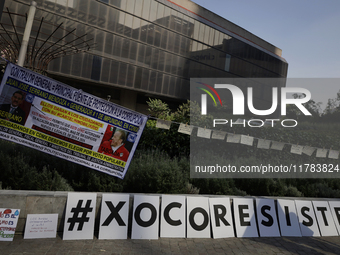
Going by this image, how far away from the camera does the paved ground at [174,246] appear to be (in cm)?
438

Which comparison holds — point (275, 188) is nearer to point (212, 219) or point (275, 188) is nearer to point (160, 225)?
point (212, 219)

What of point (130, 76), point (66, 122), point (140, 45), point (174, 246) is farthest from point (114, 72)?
point (174, 246)

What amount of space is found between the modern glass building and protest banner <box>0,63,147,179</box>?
19573 mm

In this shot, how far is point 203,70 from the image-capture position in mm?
33906

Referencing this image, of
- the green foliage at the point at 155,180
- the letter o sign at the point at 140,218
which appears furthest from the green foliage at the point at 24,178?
the letter o sign at the point at 140,218

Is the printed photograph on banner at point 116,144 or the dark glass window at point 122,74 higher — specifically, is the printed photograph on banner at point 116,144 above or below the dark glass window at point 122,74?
below

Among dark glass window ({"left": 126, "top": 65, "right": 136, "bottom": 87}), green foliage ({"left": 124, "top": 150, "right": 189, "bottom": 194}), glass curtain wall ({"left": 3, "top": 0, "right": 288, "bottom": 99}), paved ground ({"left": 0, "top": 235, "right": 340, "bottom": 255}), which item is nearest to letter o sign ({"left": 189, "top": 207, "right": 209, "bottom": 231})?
paved ground ({"left": 0, "top": 235, "right": 340, "bottom": 255})

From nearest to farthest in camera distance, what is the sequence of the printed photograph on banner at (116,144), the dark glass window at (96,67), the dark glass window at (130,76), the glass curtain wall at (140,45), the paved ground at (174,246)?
1. the paved ground at (174,246)
2. the printed photograph on banner at (116,144)
3. the glass curtain wall at (140,45)
4. the dark glass window at (96,67)
5. the dark glass window at (130,76)

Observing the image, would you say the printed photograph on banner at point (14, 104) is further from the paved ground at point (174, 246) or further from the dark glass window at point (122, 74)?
the dark glass window at point (122, 74)

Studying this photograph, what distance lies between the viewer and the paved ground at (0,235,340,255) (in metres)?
4.38

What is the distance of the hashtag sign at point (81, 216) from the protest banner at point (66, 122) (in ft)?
3.42

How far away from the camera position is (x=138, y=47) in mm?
28391

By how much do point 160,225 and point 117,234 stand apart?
0.84 m

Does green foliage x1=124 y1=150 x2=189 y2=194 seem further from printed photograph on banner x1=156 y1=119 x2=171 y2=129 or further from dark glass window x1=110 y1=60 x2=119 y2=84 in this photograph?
dark glass window x1=110 y1=60 x2=119 y2=84
